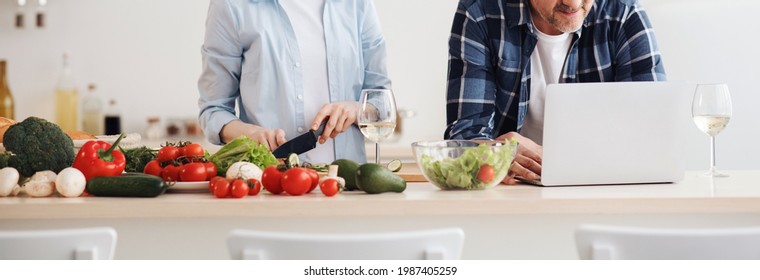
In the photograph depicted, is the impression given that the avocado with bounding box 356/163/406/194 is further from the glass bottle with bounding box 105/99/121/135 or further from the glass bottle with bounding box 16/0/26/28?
the glass bottle with bounding box 16/0/26/28

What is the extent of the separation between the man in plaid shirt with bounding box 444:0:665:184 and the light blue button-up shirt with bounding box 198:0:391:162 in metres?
0.34

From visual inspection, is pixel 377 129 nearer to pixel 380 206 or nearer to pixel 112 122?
pixel 380 206

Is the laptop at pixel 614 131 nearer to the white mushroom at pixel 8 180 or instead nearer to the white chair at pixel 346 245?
the white chair at pixel 346 245

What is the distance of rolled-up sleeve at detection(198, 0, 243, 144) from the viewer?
257cm

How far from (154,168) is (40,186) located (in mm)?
261

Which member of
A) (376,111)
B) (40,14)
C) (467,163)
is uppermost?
(40,14)

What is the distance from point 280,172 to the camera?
1.72m

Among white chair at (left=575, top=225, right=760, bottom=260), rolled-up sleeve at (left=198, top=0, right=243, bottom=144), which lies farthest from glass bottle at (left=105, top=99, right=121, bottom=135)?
white chair at (left=575, top=225, right=760, bottom=260)

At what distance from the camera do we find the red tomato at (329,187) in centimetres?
166

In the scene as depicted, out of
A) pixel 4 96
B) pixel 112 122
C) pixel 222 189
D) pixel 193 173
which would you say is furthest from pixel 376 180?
pixel 4 96

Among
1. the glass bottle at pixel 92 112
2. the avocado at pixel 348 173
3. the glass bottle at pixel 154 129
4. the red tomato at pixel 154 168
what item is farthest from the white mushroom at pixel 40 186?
the glass bottle at pixel 92 112

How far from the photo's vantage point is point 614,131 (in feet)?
5.86

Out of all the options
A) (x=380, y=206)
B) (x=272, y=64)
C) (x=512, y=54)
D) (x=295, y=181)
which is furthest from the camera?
(x=272, y=64)

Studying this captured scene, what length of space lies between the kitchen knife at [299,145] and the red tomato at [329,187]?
0.56 metres
